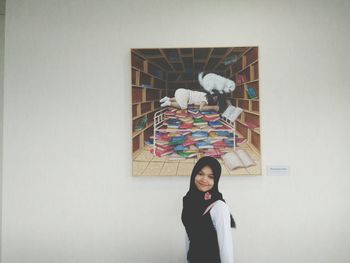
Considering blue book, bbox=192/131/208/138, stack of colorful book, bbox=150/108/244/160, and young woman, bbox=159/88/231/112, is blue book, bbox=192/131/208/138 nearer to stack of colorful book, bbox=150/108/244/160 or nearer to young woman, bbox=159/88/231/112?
stack of colorful book, bbox=150/108/244/160

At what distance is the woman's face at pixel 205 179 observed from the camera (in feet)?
5.12

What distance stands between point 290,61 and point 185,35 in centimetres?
91

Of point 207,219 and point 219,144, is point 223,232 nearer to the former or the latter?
point 207,219

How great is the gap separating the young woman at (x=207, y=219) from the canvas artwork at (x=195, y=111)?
48cm

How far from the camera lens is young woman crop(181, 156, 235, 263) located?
1368 mm

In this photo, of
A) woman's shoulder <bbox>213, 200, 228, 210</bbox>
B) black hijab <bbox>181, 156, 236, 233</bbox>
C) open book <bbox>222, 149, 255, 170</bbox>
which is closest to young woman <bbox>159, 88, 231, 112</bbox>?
open book <bbox>222, 149, 255, 170</bbox>

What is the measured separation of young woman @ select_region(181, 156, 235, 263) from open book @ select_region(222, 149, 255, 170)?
1.66ft

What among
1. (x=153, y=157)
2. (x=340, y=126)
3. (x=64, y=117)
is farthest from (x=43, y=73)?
(x=340, y=126)

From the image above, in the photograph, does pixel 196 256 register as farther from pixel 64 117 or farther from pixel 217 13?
pixel 217 13

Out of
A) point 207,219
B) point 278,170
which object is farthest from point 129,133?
point 278,170

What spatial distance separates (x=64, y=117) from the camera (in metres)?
2.15

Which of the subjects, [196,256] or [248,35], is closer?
[196,256]

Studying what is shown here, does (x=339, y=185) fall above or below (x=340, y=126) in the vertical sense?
below

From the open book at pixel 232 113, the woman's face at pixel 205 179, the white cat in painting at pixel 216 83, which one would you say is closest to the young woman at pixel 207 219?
the woman's face at pixel 205 179
